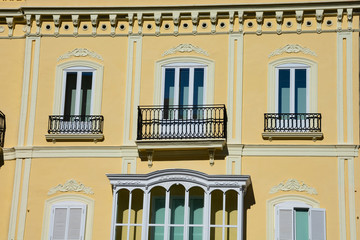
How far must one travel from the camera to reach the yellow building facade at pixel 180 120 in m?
21.3

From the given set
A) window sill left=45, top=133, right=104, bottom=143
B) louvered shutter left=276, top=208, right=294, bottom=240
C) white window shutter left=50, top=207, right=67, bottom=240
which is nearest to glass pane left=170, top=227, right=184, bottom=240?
louvered shutter left=276, top=208, right=294, bottom=240

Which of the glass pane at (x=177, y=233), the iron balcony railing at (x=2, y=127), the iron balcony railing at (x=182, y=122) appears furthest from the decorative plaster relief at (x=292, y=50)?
the iron balcony railing at (x=2, y=127)

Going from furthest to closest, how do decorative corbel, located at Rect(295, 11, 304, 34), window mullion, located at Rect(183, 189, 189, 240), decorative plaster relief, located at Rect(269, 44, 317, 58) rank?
decorative corbel, located at Rect(295, 11, 304, 34) < decorative plaster relief, located at Rect(269, 44, 317, 58) < window mullion, located at Rect(183, 189, 189, 240)

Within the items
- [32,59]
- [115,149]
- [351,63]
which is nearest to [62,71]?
[32,59]

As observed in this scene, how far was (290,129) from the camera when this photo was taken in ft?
72.0

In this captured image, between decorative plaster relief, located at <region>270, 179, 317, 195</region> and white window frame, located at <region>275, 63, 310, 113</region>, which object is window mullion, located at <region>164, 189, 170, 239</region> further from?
white window frame, located at <region>275, 63, 310, 113</region>

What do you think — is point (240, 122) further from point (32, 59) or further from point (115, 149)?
point (32, 59)

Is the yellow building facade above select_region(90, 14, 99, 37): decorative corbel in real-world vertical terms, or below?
below

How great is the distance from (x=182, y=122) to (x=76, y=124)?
323 cm

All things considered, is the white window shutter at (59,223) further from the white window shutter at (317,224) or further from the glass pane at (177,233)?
the white window shutter at (317,224)

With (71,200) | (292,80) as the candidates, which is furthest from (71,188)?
(292,80)

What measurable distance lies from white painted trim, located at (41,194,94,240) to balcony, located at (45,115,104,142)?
1.75 meters

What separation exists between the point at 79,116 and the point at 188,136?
11.2 ft

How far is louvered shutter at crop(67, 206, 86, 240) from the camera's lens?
21781 millimetres
